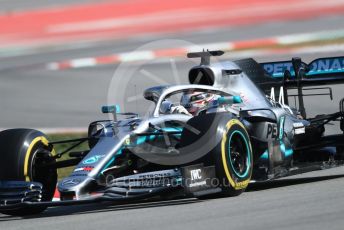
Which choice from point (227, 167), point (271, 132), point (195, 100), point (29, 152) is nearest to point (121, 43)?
point (195, 100)

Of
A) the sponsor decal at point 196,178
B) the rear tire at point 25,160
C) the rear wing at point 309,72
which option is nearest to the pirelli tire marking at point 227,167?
the sponsor decal at point 196,178

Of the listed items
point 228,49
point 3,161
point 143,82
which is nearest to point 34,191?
point 3,161

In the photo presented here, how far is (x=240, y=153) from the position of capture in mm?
9773

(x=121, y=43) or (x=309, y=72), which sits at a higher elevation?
(x=121, y=43)

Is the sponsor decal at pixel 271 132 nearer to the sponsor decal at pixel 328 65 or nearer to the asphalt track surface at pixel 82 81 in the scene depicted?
the sponsor decal at pixel 328 65

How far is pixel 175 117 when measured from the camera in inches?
A: 399

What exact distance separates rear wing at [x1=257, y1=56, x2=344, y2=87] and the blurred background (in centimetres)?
332

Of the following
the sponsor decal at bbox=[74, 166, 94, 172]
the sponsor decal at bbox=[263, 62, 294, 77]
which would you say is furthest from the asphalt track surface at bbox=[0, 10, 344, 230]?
the sponsor decal at bbox=[263, 62, 294, 77]

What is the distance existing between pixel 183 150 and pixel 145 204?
78 cm

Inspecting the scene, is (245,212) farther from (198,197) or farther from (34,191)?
(34,191)

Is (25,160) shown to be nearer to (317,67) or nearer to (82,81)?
(317,67)

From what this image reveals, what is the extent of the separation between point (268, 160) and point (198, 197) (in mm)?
1116

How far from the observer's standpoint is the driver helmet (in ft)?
35.1

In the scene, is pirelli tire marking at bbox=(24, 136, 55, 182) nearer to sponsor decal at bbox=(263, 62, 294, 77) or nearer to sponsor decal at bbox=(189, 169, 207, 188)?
sponsor decal at bbox=(189, 169, 207, 188)
